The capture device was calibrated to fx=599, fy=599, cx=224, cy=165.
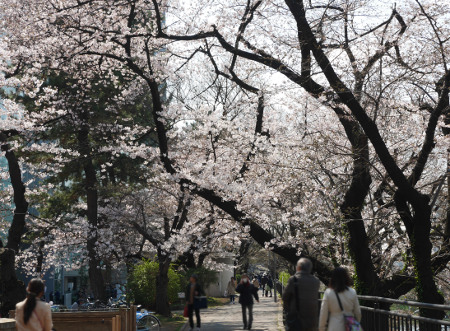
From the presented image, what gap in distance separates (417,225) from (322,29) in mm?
4605

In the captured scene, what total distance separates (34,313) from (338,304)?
12.0 feet

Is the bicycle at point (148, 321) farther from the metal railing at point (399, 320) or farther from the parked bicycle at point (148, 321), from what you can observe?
the metal railing at point (399, 320)

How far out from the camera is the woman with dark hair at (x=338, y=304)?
7.35m

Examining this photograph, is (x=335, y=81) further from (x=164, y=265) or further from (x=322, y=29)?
(x=164, y=265)

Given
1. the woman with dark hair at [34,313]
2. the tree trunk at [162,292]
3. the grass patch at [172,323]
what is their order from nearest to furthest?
the woman with dark hair at [34,313], the grass patch at [172,323], the tree trunk at [162,292]

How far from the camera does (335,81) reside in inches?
485

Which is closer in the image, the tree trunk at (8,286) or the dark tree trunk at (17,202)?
the tree trunk at (8,286)

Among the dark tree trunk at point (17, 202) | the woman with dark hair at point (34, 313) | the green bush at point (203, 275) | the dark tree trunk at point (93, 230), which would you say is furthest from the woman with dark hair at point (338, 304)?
the green bush at point (203, 275)

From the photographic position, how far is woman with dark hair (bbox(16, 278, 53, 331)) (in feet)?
23.4

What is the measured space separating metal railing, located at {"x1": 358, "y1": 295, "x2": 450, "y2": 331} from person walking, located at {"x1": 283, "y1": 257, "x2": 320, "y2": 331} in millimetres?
1089

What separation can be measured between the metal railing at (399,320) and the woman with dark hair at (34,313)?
444cm

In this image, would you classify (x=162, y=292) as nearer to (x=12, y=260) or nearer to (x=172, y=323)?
(x=172, y=323)

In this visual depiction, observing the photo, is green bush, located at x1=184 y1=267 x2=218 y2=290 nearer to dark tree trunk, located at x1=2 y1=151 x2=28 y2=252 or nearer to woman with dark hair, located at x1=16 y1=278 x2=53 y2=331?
dark tree trunk, located at x1=2 y1=151 x2=28 y2=252

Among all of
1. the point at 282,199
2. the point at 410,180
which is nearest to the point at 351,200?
the point at 410,180
